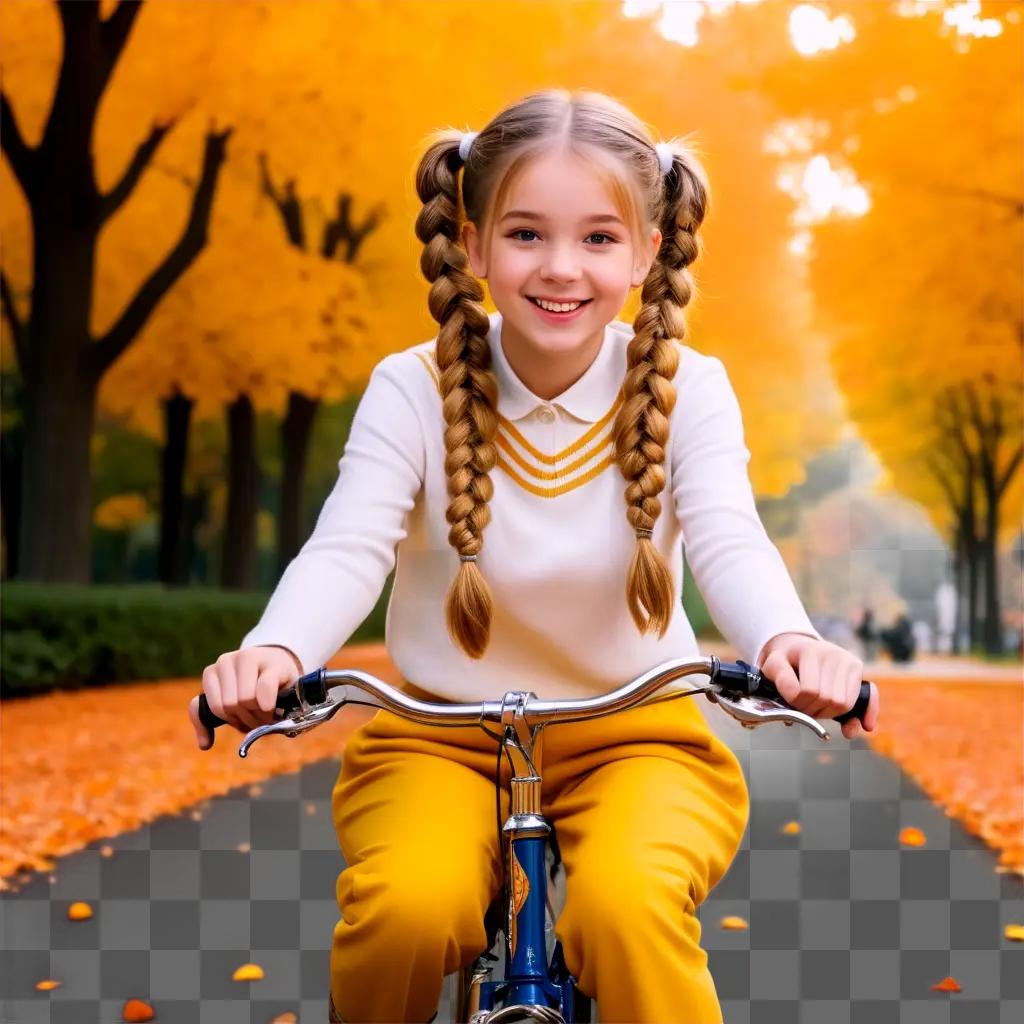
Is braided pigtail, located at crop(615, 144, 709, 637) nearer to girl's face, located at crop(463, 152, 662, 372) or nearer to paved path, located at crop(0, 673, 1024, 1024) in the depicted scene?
girl's face, located at crop(463, 152, 662, 372)

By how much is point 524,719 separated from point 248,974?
257 cm

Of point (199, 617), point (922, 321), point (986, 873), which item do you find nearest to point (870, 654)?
point (922, 321)

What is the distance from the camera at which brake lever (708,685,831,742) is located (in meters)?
1.89

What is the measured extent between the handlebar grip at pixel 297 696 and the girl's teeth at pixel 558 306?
73 cm

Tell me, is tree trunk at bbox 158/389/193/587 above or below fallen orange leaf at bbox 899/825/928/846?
above

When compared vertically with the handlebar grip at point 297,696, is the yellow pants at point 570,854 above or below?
below

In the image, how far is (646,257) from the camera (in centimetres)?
254

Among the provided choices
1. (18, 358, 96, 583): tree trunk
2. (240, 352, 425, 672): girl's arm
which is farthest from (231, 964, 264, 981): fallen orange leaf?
(18, 358, 96, 583): tree trunk

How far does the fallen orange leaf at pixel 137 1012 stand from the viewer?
3811 millimetres

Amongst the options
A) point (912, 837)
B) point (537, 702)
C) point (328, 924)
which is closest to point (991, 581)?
point (912, 837)

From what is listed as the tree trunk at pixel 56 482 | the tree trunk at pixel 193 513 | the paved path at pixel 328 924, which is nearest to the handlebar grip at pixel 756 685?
the paved path at pixel 328 924

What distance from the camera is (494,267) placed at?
93.8 inches

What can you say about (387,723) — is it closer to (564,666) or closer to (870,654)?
(564,666)

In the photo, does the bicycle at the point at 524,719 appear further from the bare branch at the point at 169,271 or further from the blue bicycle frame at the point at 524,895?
the bare branch at the point at 169,271
